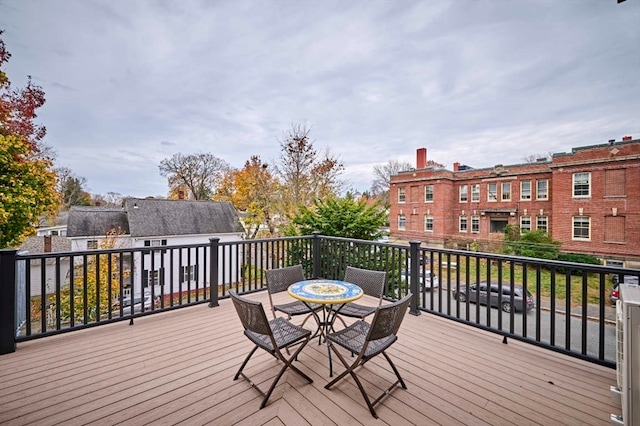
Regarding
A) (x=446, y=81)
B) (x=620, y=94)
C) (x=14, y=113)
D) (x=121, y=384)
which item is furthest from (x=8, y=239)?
(x=620, y=94)

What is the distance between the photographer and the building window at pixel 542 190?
669 inches

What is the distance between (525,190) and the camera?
17906 millimetres

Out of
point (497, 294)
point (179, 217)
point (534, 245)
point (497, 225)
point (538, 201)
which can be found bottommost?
point (534, 245)

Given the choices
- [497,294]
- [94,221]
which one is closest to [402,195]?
[497,294]

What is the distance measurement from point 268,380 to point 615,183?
68.1 feet

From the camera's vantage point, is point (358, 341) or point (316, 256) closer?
point (358, 341)

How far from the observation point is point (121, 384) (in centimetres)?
210

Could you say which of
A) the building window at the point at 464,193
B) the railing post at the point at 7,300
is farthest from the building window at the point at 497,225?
the railing post at the point at 7,300

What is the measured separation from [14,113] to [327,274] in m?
12.9

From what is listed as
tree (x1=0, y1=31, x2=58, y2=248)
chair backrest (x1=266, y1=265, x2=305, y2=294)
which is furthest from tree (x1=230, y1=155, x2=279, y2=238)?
chair backrest (x1=266, y1=265, x2=305, y2=294)

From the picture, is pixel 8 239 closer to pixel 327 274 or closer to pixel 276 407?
pixel 327 274

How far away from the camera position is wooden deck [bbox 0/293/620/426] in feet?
5.80

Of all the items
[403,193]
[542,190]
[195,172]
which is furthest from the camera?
[403,193]

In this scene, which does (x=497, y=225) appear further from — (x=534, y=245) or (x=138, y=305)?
(x=138, y=305)
